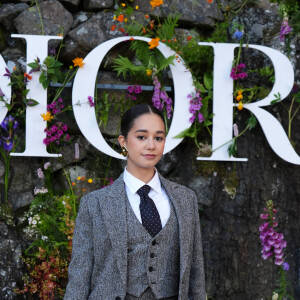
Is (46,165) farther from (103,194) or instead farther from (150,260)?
(150,260)

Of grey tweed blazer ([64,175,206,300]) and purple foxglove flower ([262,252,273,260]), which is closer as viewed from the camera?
grey tweed blazer ([64,175,206,300])

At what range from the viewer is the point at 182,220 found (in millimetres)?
1989

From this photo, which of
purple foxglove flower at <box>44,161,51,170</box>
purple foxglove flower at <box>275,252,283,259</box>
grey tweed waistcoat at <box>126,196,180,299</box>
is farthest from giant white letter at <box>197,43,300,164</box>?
grey tweed waistcoat at <box>126,196,180,299</box>

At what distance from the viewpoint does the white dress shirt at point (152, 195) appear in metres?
2.01

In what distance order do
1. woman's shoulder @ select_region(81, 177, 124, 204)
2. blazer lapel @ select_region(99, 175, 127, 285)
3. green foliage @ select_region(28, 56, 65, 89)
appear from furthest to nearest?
1. green foliage @ select_region(28, 56, 65, 89)
2. woman's shoulder @ select_region(81, 177, 124, 204)
3. blazer lapel @ select_region(99, 175, 127, 285)

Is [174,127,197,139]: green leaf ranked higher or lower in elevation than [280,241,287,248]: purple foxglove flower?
higher

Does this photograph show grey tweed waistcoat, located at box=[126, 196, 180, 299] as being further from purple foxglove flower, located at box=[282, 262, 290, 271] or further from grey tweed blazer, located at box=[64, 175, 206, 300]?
purple foxglove flower, located at box=[282, 262, 290, 271]

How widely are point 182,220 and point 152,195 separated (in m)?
0.16

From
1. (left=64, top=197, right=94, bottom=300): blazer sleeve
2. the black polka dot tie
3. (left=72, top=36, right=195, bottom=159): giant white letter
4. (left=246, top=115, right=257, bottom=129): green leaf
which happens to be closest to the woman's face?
the black polka dot tie

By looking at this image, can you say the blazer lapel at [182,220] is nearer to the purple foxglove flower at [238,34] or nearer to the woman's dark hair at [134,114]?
the woman's dark hair at [134,114]

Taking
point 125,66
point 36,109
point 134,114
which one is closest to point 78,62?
point 125,66

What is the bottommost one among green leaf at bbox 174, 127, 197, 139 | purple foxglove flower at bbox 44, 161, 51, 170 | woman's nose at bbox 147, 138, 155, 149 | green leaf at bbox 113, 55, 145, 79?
purple foxglove flower at bbox 44, 161, 51, 170

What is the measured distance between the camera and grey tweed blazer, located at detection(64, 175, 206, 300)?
1912mm

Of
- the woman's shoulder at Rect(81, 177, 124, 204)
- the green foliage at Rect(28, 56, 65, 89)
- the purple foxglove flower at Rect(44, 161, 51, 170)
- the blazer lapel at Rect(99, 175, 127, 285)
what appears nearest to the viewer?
the blazer lapel at Rect(99, 175, 127, 285)
